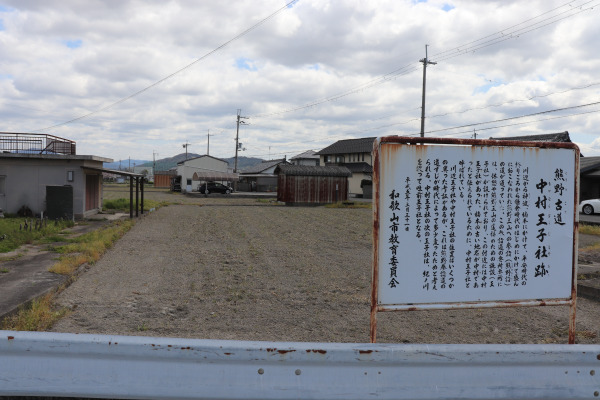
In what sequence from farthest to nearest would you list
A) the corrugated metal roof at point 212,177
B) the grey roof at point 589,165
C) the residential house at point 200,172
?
the residential house at point 200,172
the corrugated metal roof at point 212,177
the grey roof at point 589,165

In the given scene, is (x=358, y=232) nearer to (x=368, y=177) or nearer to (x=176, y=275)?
(x=176, y=275)

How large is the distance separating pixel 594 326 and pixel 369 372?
4.28 m

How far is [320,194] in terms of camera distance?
1398 inches

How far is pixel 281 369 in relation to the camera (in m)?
3.17

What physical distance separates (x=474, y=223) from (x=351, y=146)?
5442cm

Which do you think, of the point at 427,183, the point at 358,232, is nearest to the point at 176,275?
the point at 427,183

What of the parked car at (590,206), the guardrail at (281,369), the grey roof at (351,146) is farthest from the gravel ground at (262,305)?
the grey roof at (351,146)

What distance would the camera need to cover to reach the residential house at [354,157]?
5259 cm

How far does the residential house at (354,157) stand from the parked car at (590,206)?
25142mm

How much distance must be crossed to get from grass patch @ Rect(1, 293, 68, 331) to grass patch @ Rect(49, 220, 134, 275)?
249 cm

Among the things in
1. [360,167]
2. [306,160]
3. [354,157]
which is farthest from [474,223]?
[306,160]

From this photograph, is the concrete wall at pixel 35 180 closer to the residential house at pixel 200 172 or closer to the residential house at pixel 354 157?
the residential house at pixel 200 172

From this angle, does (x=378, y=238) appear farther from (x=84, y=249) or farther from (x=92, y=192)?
(x=92, y=192)

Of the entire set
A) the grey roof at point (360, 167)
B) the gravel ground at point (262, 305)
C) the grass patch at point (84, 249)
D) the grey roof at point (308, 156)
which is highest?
the grey roof at point (308, 156)
